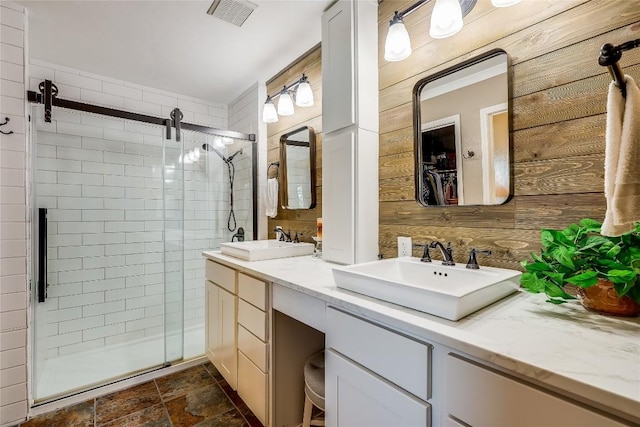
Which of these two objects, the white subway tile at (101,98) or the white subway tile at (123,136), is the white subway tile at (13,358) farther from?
the white subway tile at (101,98)

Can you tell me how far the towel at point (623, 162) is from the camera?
736 mm

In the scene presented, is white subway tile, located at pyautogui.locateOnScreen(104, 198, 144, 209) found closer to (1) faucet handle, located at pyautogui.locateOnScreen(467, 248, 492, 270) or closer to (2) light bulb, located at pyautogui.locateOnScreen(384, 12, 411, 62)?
(2) light bulb, located at pyautogui.locateOnScreen(384, 12, 411, 62)

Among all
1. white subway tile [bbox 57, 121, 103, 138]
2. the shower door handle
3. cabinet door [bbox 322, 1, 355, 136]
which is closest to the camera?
cabinet door [bbox 322, 1, 355, 136]

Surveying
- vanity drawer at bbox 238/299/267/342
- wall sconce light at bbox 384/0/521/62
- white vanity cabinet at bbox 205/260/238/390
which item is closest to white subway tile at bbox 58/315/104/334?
white vanity cabinet at bbox 205/260/238/390

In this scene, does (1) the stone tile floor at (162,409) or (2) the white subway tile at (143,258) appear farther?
(2) the white subway tile at (143,258)

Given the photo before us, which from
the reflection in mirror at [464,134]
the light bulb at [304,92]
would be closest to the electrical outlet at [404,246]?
the reflection in mirror at [464,134]

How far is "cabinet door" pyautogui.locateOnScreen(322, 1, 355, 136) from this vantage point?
167 centimetres

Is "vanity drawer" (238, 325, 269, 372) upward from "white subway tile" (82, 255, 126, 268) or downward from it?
downward

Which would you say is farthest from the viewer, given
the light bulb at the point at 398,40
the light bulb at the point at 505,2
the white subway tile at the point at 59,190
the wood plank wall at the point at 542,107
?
the white subway tile at the point at 59,190

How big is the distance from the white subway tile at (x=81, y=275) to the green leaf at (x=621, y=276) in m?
3.22

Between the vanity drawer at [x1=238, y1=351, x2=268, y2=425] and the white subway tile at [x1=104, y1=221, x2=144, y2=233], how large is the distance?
1.65 meters

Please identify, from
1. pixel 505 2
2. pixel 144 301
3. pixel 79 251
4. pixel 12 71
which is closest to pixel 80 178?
pixel 79 251

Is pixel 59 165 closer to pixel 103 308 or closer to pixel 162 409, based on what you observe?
pixel 103 308

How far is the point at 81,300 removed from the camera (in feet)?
8.26
